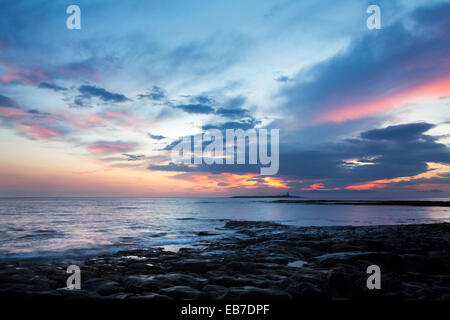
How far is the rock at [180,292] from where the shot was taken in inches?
258

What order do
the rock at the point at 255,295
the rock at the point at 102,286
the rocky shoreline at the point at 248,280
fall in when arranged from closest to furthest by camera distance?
the rock at the point at 255,295 < the rocky shoreline at the point at 248,280 < the rock at the point at 102,286

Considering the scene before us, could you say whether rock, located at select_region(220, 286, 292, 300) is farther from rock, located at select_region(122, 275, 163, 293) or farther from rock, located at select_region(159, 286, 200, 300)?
rock, located at select_region(122, 275, 163, 293)

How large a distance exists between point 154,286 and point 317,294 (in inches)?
176

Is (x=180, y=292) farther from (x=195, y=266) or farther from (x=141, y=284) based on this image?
(x=195, y=266)

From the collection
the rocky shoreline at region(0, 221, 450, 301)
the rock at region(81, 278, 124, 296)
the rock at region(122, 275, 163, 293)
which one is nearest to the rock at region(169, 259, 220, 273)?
the rocky shoreline at region(0, 221, 450, 301)

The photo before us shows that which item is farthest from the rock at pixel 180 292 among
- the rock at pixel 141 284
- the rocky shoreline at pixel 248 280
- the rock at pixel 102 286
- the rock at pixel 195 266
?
the rock at pixel 195 266

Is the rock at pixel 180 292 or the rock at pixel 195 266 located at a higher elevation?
the rock at pixel 180 292

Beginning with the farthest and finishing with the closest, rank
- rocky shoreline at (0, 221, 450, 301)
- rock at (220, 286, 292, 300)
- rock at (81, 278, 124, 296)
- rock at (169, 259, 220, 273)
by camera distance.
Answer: rock at (169, 259, 220, 273), rock at (81, 278, 124, 296), rocky shoreline at (0, 221, 450, 301), rock at (220, 286, 292, 300)

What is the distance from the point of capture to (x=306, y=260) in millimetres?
11602

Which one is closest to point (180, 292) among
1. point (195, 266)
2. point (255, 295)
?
point (255, 295)

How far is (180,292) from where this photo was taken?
674 cm

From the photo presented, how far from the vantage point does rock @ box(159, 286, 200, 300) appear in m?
6.55

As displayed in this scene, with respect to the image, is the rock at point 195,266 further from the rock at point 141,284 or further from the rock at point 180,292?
the rock at point 180,292
